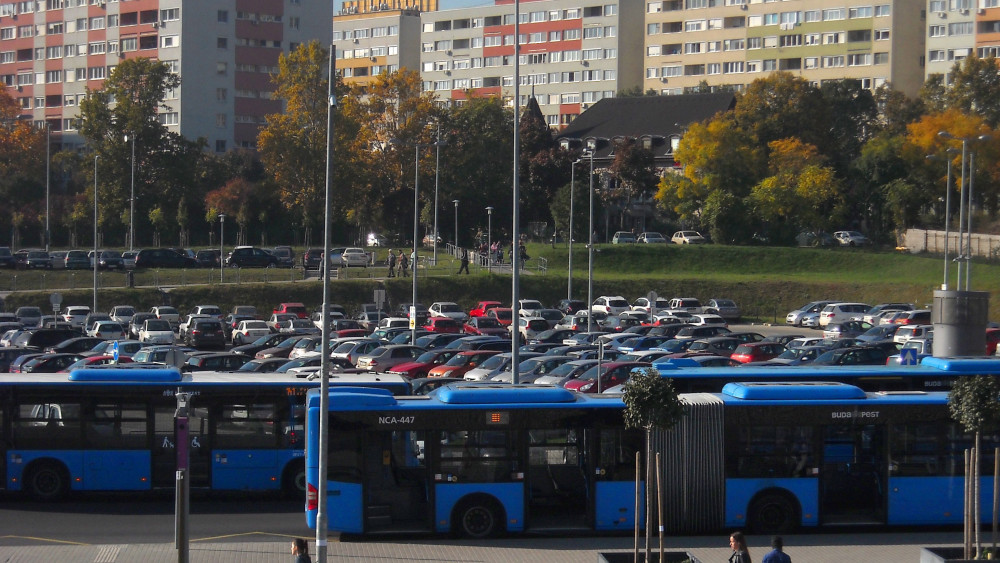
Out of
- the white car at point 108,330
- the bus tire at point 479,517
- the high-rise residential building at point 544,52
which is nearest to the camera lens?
the bus tire at point 479,517

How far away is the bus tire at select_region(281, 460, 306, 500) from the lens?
1961 centimetres

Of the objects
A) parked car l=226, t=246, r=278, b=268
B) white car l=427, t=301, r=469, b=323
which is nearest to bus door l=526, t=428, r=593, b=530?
white car l=427, t=301, r=469, b=323

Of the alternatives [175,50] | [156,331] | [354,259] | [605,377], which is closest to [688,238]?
[354,259]

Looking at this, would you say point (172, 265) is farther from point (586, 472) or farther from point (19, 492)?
point (586, 472)

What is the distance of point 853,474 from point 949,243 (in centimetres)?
6002

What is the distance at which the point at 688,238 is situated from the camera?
80625mm

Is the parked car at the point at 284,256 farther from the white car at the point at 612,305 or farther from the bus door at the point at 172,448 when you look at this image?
the bus door at the point at 172,448

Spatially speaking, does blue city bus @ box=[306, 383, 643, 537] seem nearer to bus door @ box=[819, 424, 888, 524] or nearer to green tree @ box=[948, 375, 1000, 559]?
bus door @ box=[819, 424, 888, 524]

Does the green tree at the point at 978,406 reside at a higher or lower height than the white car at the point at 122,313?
higher

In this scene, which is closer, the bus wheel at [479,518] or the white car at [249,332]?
the bus wheel at [479,518]

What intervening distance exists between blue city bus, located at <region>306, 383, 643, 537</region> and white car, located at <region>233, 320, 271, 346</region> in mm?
31283

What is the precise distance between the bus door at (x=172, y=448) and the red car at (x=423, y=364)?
49.2 feet

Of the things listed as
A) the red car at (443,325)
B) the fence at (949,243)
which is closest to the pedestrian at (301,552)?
the red car at (443,325)

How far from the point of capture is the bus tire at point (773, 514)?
1727 cm
